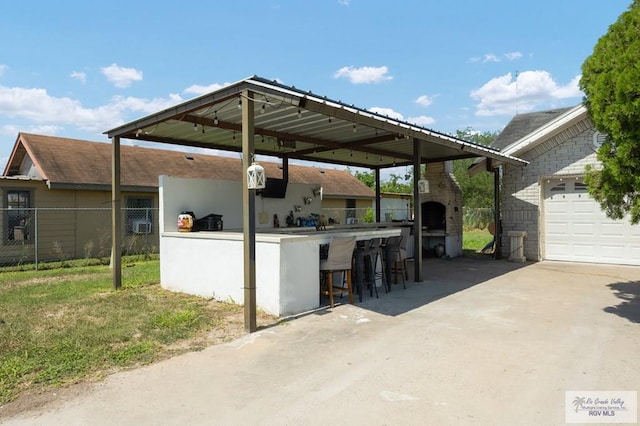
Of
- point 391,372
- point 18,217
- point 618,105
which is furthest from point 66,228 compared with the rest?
point 618,105

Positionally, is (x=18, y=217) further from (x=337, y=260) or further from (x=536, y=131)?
(x=536, y=131)

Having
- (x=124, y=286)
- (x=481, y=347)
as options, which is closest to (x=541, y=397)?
(x=481, y=347)

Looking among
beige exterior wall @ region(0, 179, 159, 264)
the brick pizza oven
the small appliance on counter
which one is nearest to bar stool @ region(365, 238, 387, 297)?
the small appliance on counter

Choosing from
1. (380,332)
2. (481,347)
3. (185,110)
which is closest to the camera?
(481,347)

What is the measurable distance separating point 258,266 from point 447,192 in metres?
8.13

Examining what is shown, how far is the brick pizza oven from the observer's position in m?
12.2

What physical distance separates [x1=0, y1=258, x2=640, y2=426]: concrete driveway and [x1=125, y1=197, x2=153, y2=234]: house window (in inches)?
393

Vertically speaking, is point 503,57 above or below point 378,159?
above

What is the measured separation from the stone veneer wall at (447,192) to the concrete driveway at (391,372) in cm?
623

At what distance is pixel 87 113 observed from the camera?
1694 cm

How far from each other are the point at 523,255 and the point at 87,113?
17.3 metres

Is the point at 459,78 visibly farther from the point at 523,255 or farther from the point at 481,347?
the point at 481,347

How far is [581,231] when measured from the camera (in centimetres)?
1069

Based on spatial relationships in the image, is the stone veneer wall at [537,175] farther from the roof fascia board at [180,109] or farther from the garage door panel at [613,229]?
the roof fascia board at [180,109]
